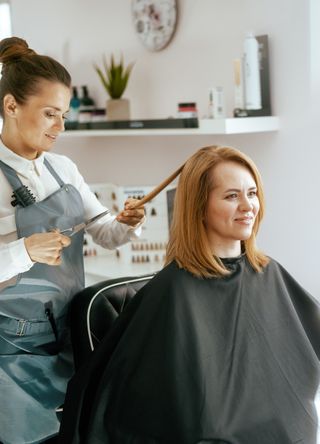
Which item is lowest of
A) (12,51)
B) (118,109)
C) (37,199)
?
(37,199)

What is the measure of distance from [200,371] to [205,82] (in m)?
1.73

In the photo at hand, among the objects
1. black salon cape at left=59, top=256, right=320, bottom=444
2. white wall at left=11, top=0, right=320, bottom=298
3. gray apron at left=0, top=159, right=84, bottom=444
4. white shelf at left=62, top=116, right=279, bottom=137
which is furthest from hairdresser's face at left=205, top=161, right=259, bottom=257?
white wall at left=11, top=0, right=320, bottom=298

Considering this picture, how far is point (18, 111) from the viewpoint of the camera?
5.46ft

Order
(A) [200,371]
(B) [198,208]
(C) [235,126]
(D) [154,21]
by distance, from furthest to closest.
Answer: (D) [154,21] < (C) [235,126] < (B) [198,208] < (A) [200,371]

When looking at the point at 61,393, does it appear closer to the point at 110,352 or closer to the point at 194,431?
the point at 110,352

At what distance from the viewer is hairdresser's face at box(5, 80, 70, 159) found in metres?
1.65

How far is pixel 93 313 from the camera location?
1.71m

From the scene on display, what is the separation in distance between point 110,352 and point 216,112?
1.32 m

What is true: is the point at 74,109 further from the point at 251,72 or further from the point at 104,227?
the point at 104,227

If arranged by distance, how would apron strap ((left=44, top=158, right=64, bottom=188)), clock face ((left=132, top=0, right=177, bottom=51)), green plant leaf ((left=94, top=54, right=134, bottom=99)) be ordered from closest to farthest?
1. apron strap ((left=44, top=158, right=64, bottom=188))
2. clock face ((left=132, top=0, right=177, bottom=51))
3. green plant leaf ((left=94, top=54, right=134, bottom=99))

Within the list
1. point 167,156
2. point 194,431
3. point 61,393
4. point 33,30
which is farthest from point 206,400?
point 33,30

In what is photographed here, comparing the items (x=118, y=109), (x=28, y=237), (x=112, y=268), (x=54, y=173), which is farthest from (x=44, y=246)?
(x=118, y=109)

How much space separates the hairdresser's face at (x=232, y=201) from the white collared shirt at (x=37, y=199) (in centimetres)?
35

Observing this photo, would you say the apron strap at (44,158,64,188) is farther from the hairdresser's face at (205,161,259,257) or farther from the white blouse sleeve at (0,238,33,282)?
the hairdresser's face at (205,161,259,257)
